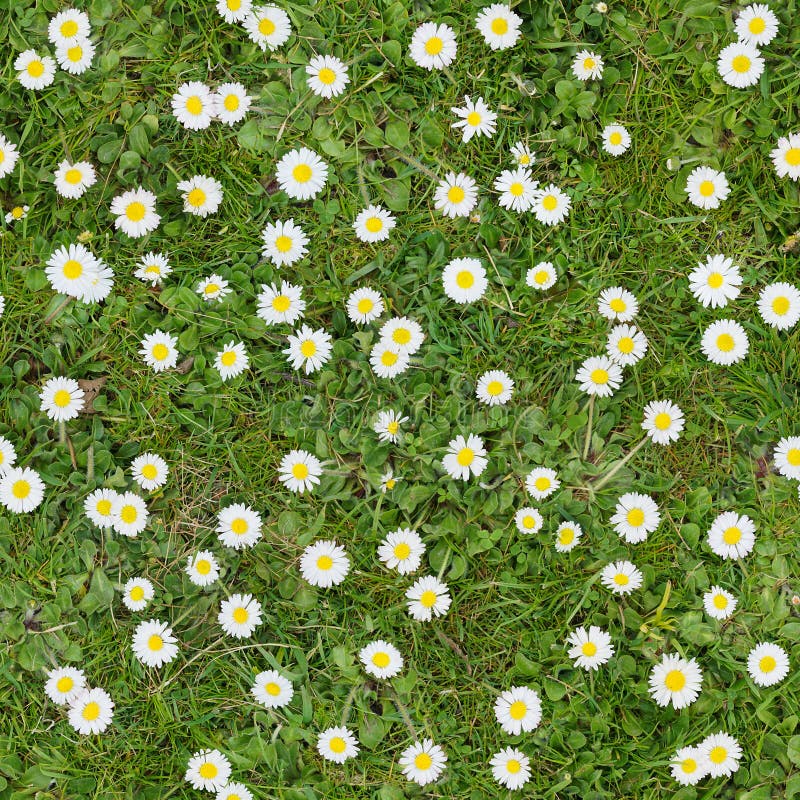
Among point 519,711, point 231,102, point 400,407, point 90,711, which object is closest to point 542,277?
point 400,407

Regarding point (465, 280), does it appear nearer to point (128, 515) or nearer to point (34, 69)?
point (128, 515)

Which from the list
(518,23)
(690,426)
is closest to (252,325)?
(518,23)

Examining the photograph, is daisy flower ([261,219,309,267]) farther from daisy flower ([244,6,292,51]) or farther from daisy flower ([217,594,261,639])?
daisy flower ([217,594,261,639])

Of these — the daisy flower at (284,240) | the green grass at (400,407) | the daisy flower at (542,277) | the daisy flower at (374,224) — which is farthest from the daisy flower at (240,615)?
the daisy flower at (542,277)

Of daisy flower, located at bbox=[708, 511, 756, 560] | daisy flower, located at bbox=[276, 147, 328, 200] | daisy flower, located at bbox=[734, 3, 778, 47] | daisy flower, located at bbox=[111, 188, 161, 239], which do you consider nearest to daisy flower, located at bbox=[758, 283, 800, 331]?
daisy flower, located at bbox=[708, 511, 756, 560]

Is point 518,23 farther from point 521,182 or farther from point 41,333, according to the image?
point 41,333

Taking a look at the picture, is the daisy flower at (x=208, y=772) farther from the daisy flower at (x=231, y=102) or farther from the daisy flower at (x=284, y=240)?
the daisy flower at (x=231, y=102)
